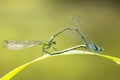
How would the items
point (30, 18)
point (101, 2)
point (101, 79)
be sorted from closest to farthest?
point (101, 79) → point (30, 18) → point (101, 2)

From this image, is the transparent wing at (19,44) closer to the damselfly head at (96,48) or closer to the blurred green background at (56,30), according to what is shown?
the damselfly head at (96,48)

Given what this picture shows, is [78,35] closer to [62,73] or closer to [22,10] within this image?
[62,73]

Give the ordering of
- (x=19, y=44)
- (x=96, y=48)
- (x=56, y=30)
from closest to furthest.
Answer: (x=96, y=48)
(x=19, y=44)
(x=56, y=30)

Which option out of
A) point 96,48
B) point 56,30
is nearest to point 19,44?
point 96,48

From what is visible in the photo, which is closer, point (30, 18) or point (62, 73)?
point (62, 73)

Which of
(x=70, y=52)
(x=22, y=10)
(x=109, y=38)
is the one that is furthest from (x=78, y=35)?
(x=22, y=10)

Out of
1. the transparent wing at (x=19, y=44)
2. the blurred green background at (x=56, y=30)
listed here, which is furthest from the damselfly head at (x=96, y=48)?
the blurred green background at (x=56, y=30)

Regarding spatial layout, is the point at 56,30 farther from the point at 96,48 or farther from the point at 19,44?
the point at 96,48

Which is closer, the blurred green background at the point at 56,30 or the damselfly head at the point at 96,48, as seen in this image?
the damselfly head at the point at 96,48

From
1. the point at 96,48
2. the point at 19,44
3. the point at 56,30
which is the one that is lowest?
the point at 96,48
